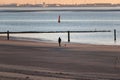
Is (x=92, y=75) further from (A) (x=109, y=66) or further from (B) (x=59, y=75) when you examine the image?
(A) (x=109, y=66)

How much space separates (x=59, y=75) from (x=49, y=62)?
465 centimetres

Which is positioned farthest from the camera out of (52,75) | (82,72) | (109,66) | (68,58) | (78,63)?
(68,58)

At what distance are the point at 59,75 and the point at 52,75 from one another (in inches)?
10.1

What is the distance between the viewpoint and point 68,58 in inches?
885

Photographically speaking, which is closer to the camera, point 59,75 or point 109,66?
point 59,75

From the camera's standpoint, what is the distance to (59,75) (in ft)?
52.5

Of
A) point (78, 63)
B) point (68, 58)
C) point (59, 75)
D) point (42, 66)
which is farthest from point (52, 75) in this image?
point (68, 58)

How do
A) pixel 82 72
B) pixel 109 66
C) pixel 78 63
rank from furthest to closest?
pixel 78 63, pixel 109 66, pixel 82 72

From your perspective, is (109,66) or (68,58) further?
(68,58)

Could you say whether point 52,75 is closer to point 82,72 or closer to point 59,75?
point 59,75

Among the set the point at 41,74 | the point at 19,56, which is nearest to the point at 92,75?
the point at 41,74

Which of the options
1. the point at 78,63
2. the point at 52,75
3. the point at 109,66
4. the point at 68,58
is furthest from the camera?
the point at 68,58

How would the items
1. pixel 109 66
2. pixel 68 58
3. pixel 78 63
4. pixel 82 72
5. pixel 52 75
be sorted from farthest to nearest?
pixel 68 58, pixel 78 63, pixel 109 66, pixel 82 72, pixel 52 75

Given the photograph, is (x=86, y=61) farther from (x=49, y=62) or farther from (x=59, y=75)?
(x=59, y=75)
